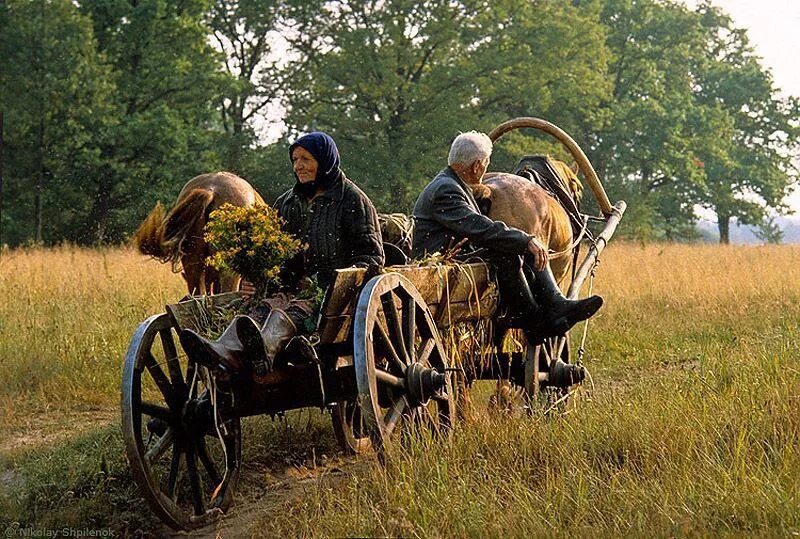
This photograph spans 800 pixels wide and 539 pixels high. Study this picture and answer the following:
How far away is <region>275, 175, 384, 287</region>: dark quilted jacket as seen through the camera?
208 inches

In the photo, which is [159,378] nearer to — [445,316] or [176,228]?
[445,316]

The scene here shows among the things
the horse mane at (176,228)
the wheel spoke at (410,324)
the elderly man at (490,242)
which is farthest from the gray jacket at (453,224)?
the horse mane at (176,228)

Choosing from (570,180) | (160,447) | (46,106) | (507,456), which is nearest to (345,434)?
(160,447)

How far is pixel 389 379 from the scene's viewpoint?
190 inches

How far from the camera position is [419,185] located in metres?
26.6

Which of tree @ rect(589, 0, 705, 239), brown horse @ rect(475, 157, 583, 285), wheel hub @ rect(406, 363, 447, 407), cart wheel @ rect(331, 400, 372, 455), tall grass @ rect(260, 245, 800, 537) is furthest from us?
tree @ rect(589, 0, 705, 239)

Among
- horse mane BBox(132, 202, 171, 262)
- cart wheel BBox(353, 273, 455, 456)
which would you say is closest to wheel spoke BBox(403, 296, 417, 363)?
cart wheel BBox(353, 273, 455, 456)

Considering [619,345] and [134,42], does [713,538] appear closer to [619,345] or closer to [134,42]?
[619,345]

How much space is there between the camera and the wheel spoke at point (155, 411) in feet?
15.6

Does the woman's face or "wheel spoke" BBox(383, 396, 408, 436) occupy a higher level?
the woman's face

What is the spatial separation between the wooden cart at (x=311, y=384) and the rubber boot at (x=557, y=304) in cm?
118

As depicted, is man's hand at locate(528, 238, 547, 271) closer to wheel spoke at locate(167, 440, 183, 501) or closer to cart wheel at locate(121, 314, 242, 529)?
cart wheel at locate(121, 314, 242, 529)

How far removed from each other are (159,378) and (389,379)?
45.2 inches

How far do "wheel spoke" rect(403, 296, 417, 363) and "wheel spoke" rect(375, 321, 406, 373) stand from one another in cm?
12
